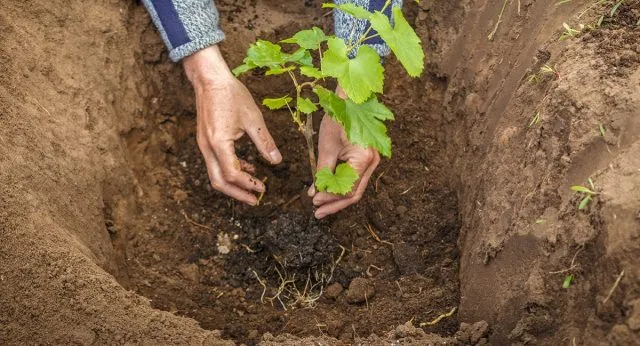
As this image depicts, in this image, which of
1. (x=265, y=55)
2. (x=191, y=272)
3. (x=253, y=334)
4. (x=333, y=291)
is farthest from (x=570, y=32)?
(x=191, y=272)

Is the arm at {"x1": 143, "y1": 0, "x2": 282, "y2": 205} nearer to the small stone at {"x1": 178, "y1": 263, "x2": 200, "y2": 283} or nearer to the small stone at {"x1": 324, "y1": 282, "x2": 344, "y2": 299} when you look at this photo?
the small stone at {"x1": 178, "y1": 263, "x2": 200, "y2": 283}

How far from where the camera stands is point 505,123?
2.02 m

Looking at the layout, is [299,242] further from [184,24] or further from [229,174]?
[184,24]

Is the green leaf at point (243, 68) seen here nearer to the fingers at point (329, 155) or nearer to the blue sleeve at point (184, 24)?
the fingers at point (329, 155)

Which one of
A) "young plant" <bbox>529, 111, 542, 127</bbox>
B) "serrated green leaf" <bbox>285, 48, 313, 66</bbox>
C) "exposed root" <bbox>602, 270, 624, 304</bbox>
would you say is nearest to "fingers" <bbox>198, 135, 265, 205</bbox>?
"serrated green leaf" <bbox>285, 48, 313, 66</bbox>

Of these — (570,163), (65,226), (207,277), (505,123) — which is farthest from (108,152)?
(570,163)

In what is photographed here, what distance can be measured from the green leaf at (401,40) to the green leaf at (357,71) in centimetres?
6

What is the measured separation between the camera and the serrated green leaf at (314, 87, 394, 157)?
5.73 feet

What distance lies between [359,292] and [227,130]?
28.5 inches

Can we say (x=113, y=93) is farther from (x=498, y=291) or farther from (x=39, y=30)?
(x=498, y=291)

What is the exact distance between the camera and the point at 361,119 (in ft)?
5.83

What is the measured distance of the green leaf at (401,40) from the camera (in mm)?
1650

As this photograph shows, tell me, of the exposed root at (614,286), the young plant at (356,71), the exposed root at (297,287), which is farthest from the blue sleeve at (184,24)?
the exposed root at (614,286)

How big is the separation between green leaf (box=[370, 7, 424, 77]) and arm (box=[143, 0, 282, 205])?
75cm
